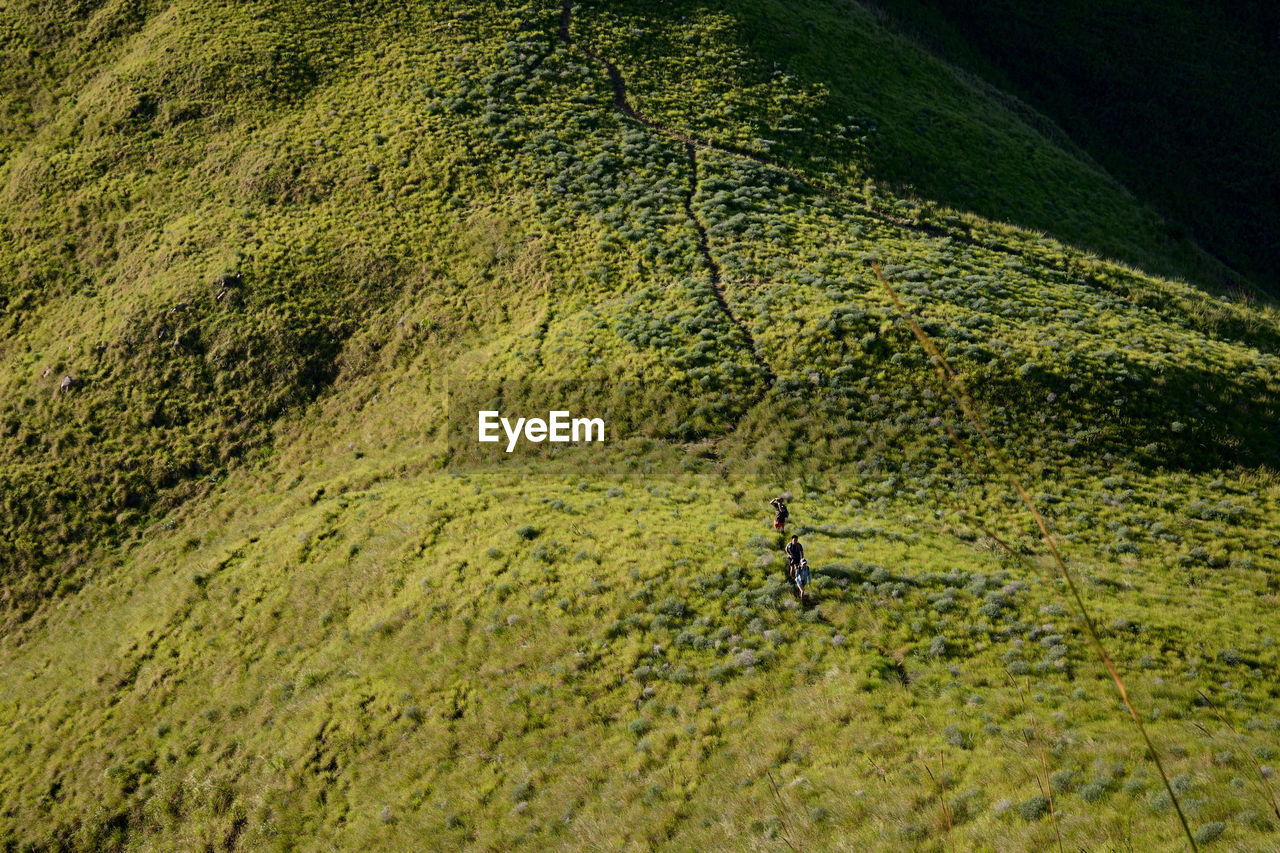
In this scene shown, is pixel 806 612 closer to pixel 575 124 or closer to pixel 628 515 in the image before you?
pixel 628 515

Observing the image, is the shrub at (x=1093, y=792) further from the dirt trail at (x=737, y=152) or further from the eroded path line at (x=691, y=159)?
the dirt trail at (x=737, y=152)

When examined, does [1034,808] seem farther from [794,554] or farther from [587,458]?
[587,458]

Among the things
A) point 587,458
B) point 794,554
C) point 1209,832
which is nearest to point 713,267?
point 587,458

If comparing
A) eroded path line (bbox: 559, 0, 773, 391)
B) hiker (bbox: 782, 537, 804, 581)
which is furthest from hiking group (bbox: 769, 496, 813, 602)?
eroded path line (bbox: 559, 0, 773, 391)

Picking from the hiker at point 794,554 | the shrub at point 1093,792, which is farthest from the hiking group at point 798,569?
the shrub at point 1093,792

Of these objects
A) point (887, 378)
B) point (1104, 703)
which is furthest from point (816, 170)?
point (1104, 703)

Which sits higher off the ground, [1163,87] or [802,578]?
[1163,87]
